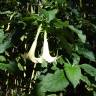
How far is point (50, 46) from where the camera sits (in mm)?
1758

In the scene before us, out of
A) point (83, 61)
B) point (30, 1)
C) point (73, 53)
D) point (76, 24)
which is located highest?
point (30, 1)

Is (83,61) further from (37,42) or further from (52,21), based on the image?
(52,21)

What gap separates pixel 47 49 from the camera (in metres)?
1.56

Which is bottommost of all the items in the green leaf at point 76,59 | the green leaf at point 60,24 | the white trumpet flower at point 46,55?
the green leaf at point 76,59

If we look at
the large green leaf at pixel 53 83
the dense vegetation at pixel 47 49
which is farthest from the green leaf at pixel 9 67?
the large green leaf at pixel 53 83

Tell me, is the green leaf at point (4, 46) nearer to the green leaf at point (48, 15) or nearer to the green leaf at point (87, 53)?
the green leaf at point (48, 15)

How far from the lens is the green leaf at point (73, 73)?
147cm

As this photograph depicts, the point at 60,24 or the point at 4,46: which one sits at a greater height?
the point at 60,24

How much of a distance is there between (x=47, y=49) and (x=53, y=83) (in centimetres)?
17

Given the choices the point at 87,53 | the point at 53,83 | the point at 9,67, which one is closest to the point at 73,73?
the point at 53,83

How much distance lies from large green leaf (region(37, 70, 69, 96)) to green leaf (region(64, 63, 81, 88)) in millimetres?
47

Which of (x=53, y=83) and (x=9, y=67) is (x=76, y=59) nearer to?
(x=53, y=83)

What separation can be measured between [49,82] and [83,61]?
442mm

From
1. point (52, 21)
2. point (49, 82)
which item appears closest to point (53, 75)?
point (49, 82)
